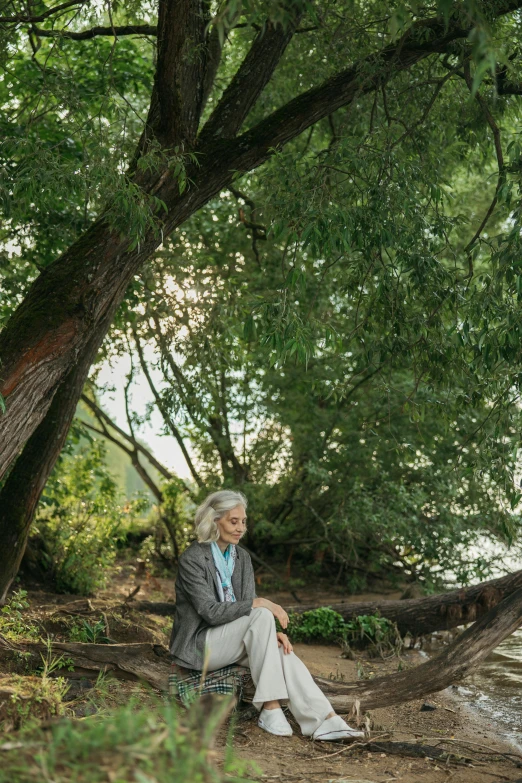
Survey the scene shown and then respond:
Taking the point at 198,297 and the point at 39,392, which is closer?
the point at 39,392

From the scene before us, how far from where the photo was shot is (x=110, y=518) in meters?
10.3

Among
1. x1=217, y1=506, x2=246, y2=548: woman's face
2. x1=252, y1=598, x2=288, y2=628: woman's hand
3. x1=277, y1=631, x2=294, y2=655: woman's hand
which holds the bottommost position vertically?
x1=277, y1=631, x2=294, y2=655: woman's hand

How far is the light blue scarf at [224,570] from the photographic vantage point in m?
5.37

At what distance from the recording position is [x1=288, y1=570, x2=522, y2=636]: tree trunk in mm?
7914

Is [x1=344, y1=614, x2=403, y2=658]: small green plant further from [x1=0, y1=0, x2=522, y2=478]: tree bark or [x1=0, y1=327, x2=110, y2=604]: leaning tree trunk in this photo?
[x1=0, y1=0, x2=522, y2=478]: tree bark

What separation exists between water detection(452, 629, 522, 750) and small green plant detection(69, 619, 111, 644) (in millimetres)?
3050

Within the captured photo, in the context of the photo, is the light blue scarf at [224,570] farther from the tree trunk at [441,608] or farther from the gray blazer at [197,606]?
the tree trunk at [441,608]

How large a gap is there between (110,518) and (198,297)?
314cm

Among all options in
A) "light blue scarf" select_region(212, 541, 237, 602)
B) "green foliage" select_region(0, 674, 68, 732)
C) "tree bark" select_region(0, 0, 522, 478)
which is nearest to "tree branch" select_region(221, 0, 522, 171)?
"tree bark" select_region(0, 0, 522, 478)

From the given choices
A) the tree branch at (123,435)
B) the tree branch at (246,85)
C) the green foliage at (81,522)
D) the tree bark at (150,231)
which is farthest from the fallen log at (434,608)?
the tree branch at (246,85)

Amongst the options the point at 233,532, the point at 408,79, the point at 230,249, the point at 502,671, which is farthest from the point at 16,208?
the point at 502,671

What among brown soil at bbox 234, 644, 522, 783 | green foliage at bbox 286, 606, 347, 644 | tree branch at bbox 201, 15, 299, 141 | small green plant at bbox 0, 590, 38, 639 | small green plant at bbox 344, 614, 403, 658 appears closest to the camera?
brown soil at bbox 234, 644, 522, 783

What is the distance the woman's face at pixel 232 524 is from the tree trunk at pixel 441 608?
3473 mm

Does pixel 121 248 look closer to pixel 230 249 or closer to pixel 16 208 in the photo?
pixel 16 208
